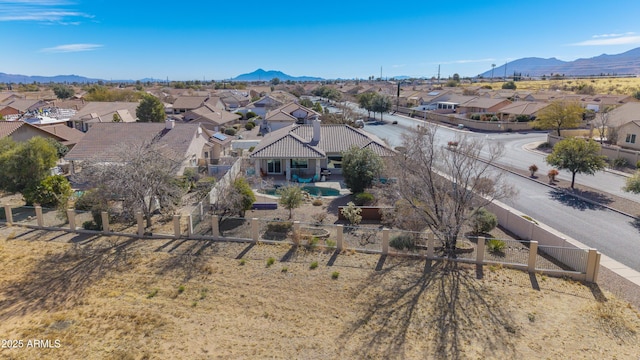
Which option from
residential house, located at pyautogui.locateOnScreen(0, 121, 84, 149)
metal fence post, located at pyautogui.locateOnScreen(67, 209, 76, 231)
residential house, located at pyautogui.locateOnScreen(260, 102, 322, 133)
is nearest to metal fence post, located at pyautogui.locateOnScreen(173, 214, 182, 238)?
metal fence post, located at pyautogui.locateOnScreen(67, 209, 76, 231)

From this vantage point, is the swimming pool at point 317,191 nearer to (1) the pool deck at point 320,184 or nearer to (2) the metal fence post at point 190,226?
(1) the pool deck at point 320,184

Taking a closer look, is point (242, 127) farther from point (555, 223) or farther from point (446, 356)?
point (446, 356)

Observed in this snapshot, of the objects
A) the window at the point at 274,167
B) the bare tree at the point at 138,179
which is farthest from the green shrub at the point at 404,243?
the window at the point at 274,167

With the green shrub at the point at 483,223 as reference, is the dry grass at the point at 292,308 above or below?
below

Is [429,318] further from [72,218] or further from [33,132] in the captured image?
[33,132]

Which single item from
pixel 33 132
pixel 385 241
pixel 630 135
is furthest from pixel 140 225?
pixel 630 135

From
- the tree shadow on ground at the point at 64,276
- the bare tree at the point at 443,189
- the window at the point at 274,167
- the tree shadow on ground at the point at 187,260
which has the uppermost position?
the bare tree at the point at 443,189

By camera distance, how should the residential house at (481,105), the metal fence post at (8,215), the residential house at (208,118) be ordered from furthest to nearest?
1. the residential house at (481,105)
2. the residential house at (208,118)
3. the metal fence post at (8,215)
